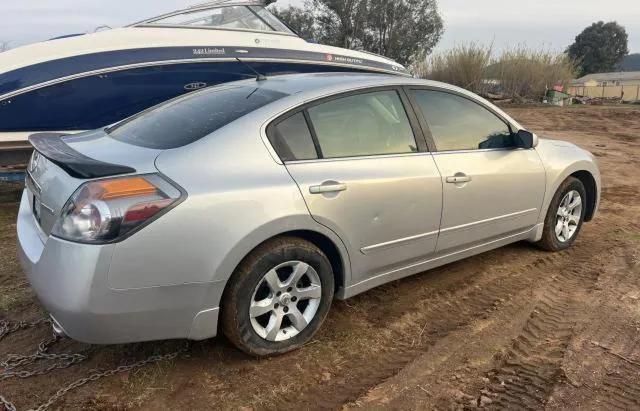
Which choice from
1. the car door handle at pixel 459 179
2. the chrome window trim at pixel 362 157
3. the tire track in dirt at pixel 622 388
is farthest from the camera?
the car door handle at pixel 459 179

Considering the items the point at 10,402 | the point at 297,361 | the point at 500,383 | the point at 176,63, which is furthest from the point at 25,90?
the point at 500,383

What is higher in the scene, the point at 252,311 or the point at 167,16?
the point at 167,16

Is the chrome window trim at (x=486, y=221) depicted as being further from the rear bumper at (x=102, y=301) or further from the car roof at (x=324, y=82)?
the rear bumper at (x=102, y=301)

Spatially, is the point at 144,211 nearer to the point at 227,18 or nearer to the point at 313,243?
the point at 313,243

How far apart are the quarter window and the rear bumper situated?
1936mm

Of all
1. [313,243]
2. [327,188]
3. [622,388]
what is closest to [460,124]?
[327,188]

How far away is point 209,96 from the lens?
3.61 m

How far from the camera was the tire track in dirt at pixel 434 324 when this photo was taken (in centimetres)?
280

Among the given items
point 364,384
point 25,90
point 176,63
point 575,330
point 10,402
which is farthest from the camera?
point 176,63

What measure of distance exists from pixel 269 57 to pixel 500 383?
18.2 feet

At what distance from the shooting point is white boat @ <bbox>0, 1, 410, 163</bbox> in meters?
5.84

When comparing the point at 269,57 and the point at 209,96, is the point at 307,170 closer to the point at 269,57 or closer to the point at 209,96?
the point at 209,96

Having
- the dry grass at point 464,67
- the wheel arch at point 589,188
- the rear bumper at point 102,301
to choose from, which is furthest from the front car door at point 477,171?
the dry grass at point 464,67

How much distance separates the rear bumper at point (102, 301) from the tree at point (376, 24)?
1042 inches
